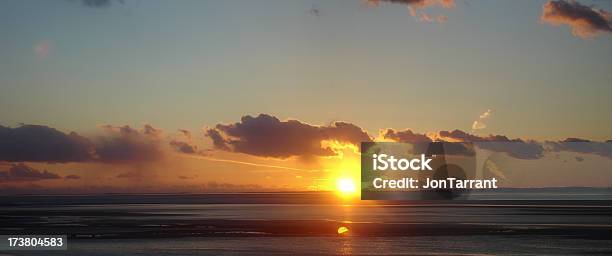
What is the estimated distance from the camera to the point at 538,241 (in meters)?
57.5

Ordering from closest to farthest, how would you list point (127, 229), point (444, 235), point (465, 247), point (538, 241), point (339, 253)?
point (339, 253) → point (465, 247) → point (538, 241) → point (444, 235) → point (127, 229)

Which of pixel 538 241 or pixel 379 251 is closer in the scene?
pixel 379 251

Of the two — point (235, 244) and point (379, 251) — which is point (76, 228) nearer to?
point (235, 244)

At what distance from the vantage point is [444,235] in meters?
63.6

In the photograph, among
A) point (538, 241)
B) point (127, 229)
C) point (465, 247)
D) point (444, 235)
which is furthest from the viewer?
point (127, 229)

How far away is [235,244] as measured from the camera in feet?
180

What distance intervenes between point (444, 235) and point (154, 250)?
25.5 metres

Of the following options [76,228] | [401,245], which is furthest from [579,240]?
[76,228]

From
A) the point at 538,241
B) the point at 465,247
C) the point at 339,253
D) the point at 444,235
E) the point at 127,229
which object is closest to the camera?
the point at 339,253

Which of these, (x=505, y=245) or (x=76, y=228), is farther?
(x=76, y=228)

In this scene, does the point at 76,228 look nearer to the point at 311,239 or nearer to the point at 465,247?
the point at 311,239

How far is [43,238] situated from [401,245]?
28.5 meters

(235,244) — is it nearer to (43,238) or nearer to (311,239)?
(311,239)

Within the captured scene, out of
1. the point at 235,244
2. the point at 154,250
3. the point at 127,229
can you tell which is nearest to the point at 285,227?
the point at 127,229
